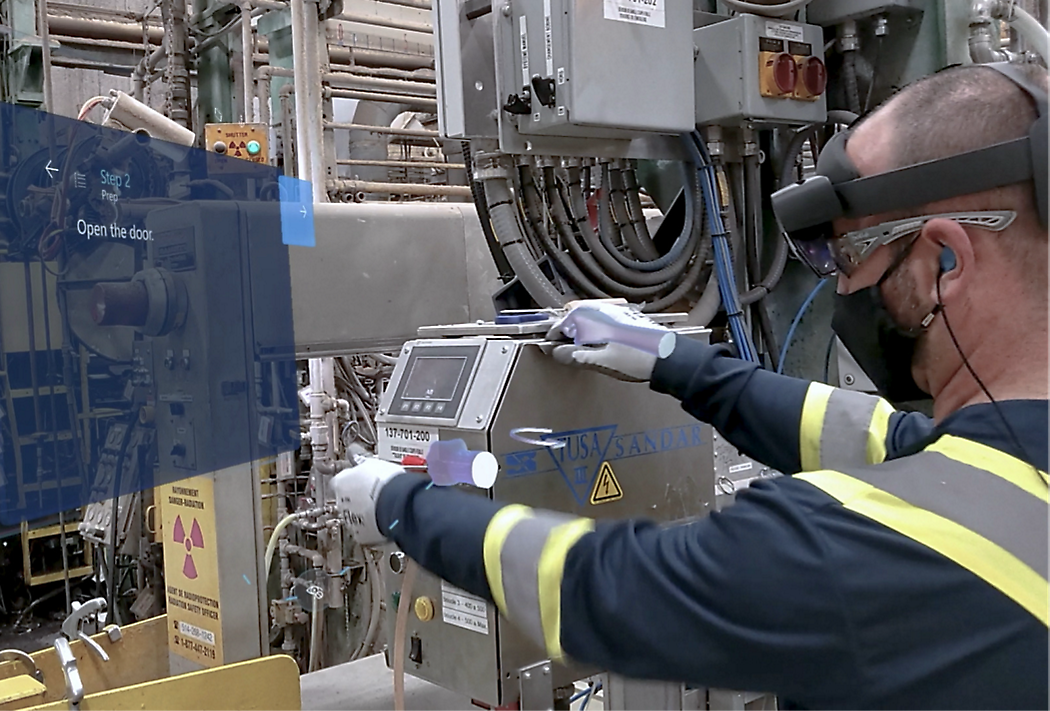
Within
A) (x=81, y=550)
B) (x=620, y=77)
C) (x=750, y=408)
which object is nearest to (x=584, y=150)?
(x=620, y=77)

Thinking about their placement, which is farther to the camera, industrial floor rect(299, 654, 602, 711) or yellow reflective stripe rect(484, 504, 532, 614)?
industrial floor rect(299, 654, 602, 711)

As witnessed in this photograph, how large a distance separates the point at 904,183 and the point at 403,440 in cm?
75

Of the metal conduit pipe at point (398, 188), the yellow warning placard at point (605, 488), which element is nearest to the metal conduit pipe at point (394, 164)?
→ the metal conduit pipe at point (398, 188)

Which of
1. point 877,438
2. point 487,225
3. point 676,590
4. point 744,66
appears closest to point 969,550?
point 676,590

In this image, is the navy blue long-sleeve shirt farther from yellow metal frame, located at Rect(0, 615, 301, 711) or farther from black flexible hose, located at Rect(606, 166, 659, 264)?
black flexible hose, located at Rect(606, 166, 659, 264)

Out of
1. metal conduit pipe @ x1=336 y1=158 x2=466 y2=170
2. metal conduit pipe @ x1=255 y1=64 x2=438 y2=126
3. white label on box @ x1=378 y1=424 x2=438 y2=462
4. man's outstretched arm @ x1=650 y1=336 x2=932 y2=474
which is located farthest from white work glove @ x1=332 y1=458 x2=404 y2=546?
metal conduit pipe @ x1=255 y1=64 x2=438 y2=126

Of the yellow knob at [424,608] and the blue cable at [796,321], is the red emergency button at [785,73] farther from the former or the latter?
the yellow knob at [424,608]

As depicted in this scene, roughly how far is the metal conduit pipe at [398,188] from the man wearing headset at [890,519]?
8.15ft

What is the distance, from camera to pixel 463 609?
3.95 feet

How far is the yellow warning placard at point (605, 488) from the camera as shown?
1.28 meters

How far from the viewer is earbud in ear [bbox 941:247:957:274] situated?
829 millimetres

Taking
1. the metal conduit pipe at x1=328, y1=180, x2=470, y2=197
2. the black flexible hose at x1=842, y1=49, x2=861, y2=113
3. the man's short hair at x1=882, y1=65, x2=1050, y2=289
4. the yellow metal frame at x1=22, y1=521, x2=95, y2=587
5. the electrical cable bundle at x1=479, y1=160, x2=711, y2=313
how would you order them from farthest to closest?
the yellow metal frame at x1=22, y1=521, x2=95, y2=587
the metal conduit pipe at x1=328, y1=180, x2=470, y2=197
the black flexible hose at x1=842, y1=49, x2=861, y2=113
the electrical cable bundle at x1=479, y1=160, x2=711, y2=313
the man's short hair at x1=882, y1=65, x2=1050, y2=289

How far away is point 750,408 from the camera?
1.29 meters

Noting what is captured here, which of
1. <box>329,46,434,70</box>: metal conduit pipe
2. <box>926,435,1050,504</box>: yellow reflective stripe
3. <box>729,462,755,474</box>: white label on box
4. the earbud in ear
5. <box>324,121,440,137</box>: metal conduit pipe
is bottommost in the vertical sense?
<box>729,462,755,474</box>: white label on box
